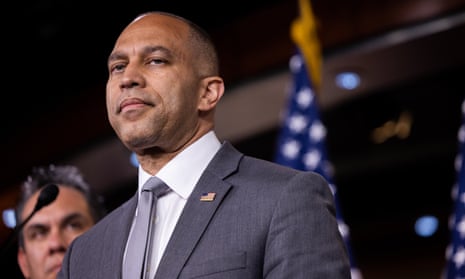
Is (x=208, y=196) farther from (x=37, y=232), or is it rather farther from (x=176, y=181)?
(x=37, y=232)

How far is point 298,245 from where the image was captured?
4.95 ft

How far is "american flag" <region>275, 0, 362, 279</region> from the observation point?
367 cm

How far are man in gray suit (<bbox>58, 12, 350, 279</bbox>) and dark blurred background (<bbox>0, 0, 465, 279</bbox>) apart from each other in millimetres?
3274

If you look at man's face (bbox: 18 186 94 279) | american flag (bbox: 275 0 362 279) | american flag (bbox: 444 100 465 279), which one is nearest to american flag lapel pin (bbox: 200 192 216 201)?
man's face (bbox: 18 186 94 279)

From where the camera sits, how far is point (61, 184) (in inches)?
116

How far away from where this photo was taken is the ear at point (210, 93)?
1796 millimetres

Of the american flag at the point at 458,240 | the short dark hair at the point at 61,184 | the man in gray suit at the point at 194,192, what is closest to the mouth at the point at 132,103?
the man in gray suit at the point at 194,192

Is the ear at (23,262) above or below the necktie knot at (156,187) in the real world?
below

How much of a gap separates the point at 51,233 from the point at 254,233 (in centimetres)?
134

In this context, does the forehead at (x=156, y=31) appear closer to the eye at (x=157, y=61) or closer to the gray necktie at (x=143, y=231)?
the eye at (x=157, y=61)

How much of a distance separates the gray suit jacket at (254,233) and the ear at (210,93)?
0.48 feet

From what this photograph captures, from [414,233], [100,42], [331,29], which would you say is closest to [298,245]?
[331,29]

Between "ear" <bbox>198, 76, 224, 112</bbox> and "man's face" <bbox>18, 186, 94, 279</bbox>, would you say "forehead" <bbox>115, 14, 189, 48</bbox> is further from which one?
"man's face" <bbox>18, 186, 94, 279</bbox>

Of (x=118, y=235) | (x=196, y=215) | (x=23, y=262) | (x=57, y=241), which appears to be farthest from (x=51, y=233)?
(x=196, y=215)
